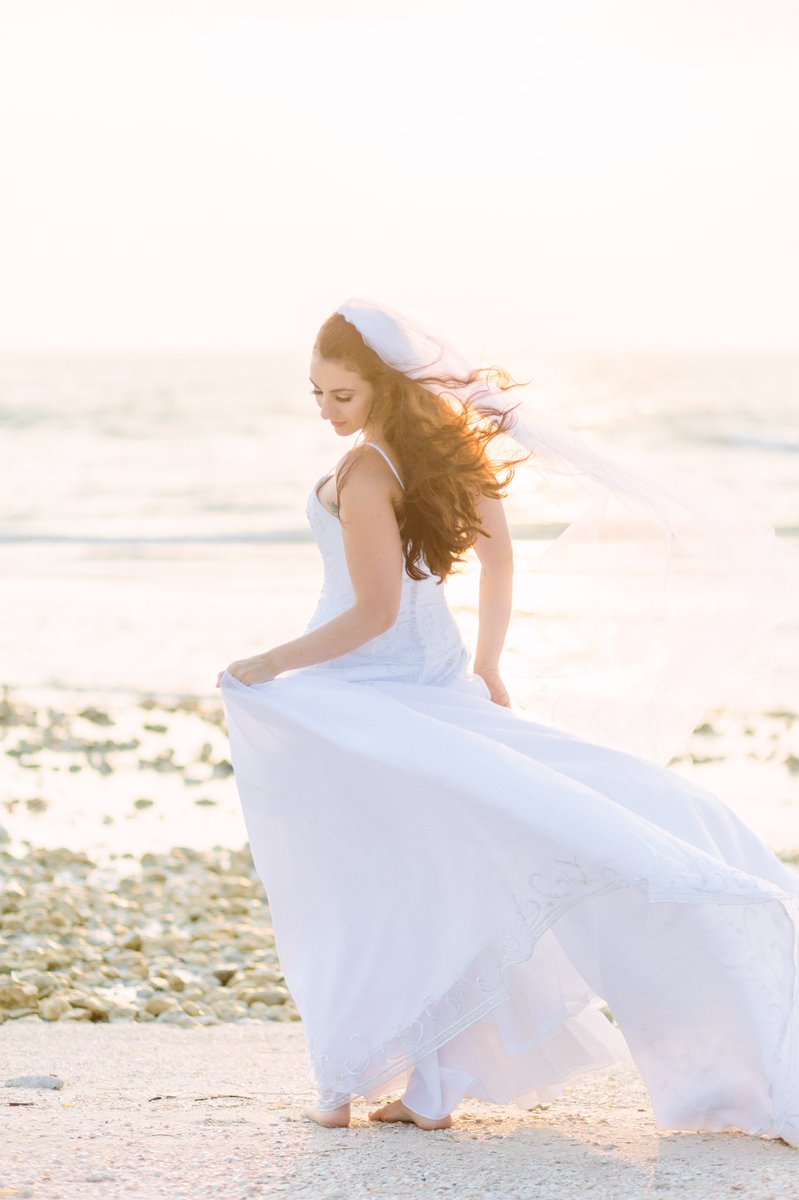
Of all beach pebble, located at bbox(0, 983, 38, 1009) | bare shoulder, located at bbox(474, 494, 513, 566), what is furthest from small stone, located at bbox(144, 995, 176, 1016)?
bare shoulder, located at bbox(474, 494, 513, 566)

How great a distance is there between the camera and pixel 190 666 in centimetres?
1209

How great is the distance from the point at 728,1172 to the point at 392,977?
85 cm

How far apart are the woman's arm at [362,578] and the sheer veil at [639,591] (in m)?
0.41

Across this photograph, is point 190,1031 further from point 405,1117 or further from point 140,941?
point 405,1117

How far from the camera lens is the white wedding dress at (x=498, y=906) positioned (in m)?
3.33

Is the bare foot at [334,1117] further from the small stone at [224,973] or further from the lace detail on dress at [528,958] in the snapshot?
the small stone at [224,973]

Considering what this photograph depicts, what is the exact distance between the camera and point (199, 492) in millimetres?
25906

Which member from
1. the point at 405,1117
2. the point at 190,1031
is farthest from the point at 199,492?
the point at 405,1117

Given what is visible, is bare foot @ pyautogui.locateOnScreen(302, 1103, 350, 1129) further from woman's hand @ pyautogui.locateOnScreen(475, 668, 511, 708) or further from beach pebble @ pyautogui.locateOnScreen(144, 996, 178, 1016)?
beach pebble @ pyautogui.locateOnScreen(144, 996, 178, 1016)

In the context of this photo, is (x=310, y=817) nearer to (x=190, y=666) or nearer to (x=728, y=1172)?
(x=728, y=1172)

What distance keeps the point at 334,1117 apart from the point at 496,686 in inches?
46.3

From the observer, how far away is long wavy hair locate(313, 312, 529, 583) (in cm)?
365

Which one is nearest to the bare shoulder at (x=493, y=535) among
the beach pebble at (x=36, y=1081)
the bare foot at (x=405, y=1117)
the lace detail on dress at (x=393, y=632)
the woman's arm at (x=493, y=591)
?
the woman's arm at (x=493, y=591)

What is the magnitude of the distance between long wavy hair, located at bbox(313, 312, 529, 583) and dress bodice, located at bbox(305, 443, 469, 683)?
0.31 feet
